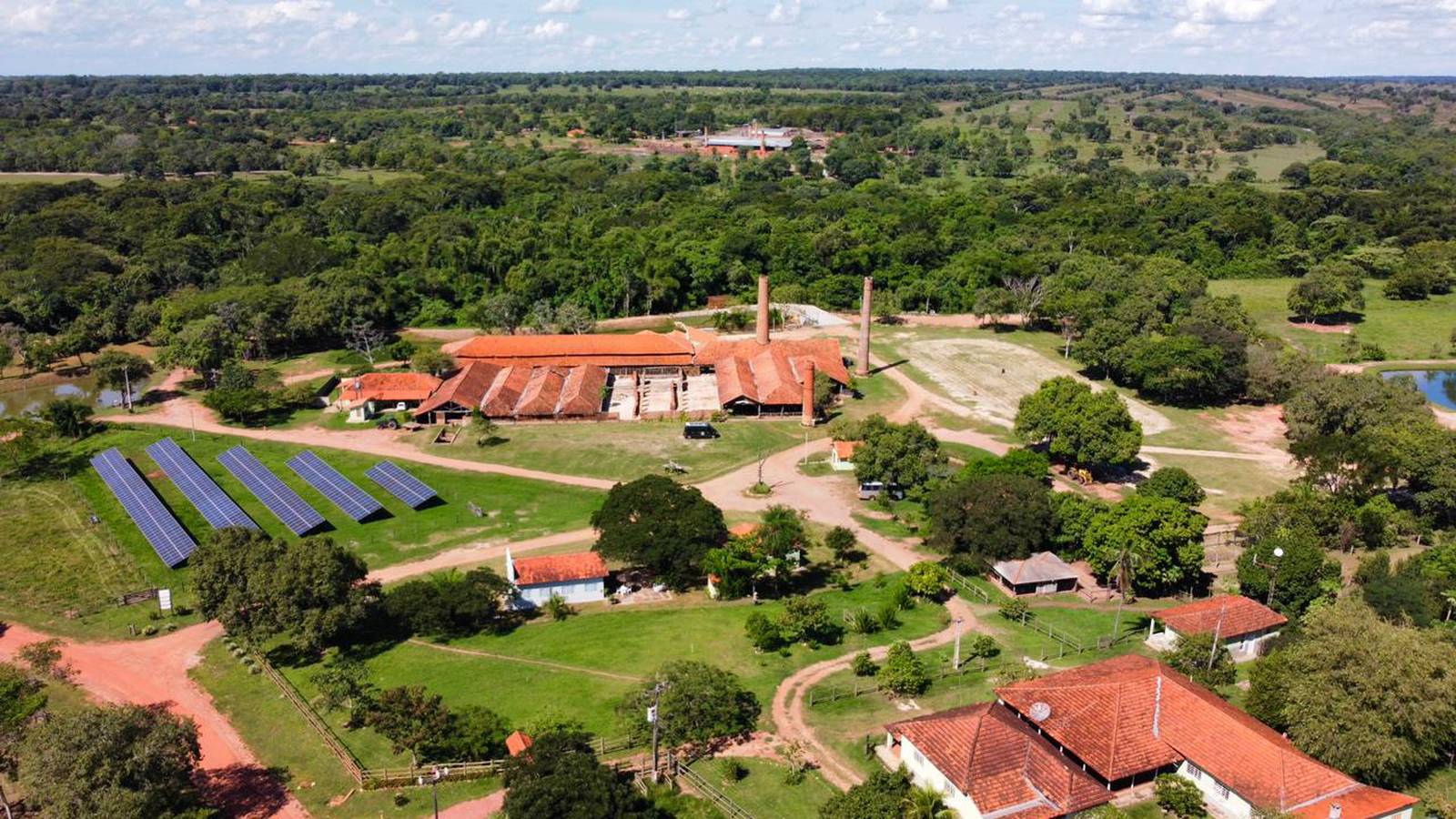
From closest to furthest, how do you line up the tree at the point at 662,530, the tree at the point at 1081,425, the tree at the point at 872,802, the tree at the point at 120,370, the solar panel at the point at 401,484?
the tree at the point at 872,802 → the tree at the point at 662,530 → the solar panel at the point at 401,484 → the tree at the point at 1081,425 → the tree at the point at 120,370

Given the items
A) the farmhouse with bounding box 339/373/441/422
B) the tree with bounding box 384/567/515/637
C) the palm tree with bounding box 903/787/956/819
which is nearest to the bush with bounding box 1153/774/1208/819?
the palm tree with bounding box 903/787/956/819

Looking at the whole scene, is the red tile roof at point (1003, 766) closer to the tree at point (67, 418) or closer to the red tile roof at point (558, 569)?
the red tile roof at point (558, 569)

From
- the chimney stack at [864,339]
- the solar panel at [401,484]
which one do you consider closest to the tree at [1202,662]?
the solar panel at [401,484]

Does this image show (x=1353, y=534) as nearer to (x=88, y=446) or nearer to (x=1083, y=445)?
(x=1083, y=445)

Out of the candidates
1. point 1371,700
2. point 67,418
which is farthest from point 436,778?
point 67,418

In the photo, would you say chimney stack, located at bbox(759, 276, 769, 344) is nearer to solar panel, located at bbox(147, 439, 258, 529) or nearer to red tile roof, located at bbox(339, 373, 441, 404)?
red tile roof, located at bbox(339, 373, 441, 404)

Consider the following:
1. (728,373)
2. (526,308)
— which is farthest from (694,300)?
(728,373)
